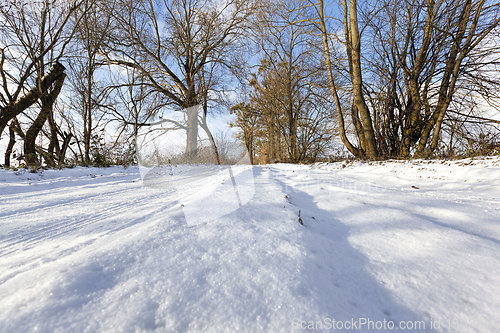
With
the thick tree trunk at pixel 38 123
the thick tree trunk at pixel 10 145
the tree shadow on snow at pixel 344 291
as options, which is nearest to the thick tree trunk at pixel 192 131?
the thick tree trunk at pixel 38 123

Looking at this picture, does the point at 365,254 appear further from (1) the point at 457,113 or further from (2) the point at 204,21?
(2) the point at 204,21

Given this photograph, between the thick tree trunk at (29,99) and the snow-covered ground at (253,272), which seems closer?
the snow-covered ground at (253,272)

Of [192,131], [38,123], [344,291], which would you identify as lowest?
[344,291]

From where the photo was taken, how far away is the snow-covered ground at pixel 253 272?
456 millimetres

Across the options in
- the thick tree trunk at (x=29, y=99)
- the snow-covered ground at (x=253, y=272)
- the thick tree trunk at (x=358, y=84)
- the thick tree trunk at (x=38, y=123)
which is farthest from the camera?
the thick tree trunk at (x=38, y=123)

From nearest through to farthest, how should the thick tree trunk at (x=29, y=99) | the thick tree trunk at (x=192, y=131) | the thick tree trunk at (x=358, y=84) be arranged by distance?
the thick tree trunk at (x=29, y=99)
the thick tree trunk at (x=358, y=84)
the thick tree trunk at (x=192, y=131)

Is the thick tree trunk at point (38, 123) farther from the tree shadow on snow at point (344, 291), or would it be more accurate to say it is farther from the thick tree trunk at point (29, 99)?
the tree shadow on snow at point (344, 291)

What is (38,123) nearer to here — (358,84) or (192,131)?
(192,131)

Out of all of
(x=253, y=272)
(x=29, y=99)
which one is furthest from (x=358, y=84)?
(x=29, y=99)

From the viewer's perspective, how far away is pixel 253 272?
0.64m

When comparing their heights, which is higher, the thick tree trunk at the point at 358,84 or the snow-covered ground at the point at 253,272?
the thick tree trunk at the point at 358,84

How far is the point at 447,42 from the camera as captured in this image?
13.7 ft

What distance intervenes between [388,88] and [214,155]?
25.0ft

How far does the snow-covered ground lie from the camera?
1.50ft
